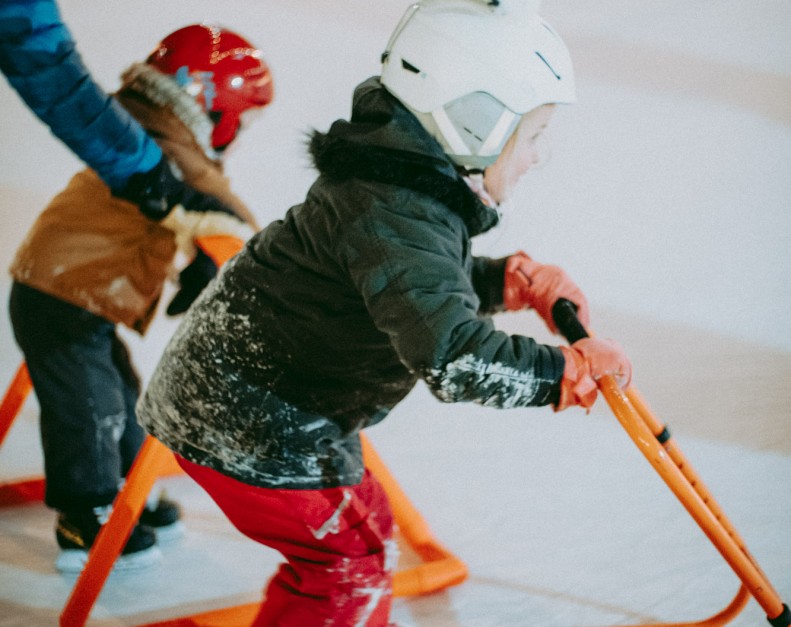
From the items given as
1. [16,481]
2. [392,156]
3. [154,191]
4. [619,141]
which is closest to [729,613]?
[392,156]

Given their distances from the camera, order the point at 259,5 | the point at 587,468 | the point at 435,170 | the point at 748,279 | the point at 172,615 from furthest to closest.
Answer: the point at 259,5, the point at 748,279, the point at 587,468, the point at 172,615, the point at 435,170

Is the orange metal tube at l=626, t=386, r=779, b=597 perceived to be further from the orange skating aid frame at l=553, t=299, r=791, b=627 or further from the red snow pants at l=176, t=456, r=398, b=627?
the red snow pants at l=176, t=456, r=398, b=627

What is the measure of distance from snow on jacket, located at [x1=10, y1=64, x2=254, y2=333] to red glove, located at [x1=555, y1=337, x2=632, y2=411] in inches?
27.2

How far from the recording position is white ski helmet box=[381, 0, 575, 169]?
104 cm

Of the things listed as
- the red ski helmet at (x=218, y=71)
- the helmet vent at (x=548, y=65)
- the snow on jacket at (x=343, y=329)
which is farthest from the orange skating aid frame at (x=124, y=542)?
the helmet vent at (x=548, y=65)

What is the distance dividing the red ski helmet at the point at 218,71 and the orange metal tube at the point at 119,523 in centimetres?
58

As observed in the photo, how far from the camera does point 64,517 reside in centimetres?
162

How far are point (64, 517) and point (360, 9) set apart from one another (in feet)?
Result: 7.85

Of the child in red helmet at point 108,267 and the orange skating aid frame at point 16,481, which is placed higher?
the child in red helmet at point 108,267

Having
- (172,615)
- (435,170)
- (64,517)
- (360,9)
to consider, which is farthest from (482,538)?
(360,9)

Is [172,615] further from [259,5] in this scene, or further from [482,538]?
[259,5]

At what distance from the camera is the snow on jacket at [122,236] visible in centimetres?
148

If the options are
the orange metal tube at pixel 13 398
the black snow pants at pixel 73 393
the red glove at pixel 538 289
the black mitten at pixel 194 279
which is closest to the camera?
the red glove at pixel 538 289

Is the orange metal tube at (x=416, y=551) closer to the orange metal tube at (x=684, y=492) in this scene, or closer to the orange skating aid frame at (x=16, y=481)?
the orange metal tube at (x=684, y=492)
